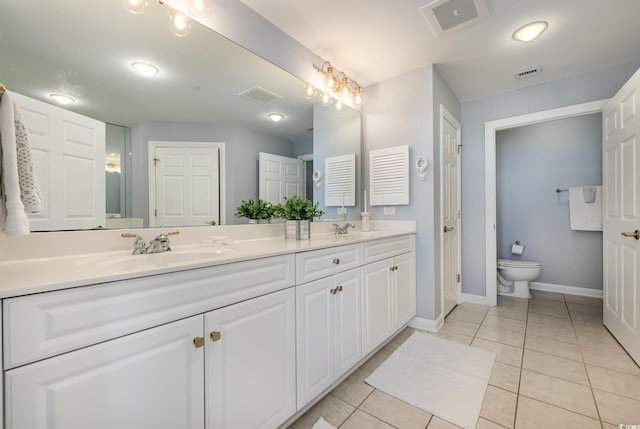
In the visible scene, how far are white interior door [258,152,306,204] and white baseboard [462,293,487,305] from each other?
2382 mm

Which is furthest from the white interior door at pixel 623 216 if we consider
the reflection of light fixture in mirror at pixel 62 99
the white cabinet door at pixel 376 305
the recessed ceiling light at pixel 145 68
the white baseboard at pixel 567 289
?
the reflection of light fixture in mirror at pixel 62 99

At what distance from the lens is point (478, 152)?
3135 mm

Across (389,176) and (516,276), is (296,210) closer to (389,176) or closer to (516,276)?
(389,176)

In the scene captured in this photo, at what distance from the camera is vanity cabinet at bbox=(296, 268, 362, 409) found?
4.35 feet

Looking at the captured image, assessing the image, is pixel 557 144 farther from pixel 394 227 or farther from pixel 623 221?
pixel 394 227

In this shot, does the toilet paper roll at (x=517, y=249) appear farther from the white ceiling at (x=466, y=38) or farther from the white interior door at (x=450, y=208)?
the white ceiling at (x=466, y=38)

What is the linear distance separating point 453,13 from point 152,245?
2.31m

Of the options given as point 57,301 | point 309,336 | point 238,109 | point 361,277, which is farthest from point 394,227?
point 57,301

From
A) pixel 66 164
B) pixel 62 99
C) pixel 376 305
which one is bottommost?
pixel 376 305

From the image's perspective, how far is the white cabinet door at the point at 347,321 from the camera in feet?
5.05

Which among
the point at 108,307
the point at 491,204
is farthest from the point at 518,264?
the point at 108,307

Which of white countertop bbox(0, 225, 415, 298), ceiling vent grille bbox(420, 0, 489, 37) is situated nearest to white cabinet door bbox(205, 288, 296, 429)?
white countertop bbox(0, 225, 415, 298)

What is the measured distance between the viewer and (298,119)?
7.07ft

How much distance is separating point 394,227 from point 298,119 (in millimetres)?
1347
